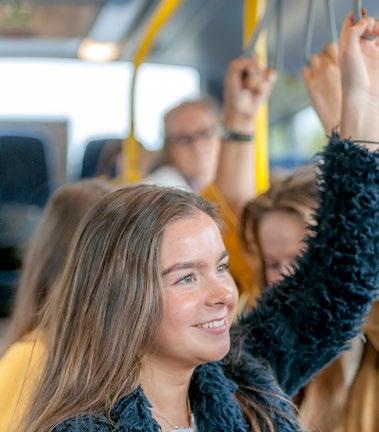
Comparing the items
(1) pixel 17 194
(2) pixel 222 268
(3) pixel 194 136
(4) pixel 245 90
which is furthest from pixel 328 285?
(1) pixel 17 194

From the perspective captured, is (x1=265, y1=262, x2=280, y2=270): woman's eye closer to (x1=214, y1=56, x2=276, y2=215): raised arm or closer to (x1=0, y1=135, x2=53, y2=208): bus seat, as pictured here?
(x1=214, y1=56, x2=276, y2=215): raised arm

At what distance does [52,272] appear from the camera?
6.48ft

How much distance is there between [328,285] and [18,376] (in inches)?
20.8

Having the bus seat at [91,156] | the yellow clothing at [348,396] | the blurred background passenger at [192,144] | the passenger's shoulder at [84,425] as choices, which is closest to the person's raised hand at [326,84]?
the yellow clothing at [348,396]

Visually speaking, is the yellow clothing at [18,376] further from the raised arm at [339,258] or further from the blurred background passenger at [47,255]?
the raised arm at [339,258]

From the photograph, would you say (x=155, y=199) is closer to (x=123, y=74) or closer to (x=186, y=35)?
(x=186, y=35)

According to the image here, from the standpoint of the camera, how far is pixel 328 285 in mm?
1602

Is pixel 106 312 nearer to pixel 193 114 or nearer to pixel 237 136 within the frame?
pixel 237 136

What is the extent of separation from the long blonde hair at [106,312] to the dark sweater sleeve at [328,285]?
0.80 feet

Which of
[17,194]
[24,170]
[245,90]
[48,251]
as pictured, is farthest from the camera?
[24,170]

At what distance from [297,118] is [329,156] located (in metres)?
3.86

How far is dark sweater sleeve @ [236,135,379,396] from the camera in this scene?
1.55 metres

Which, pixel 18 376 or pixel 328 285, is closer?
pixel 328 285

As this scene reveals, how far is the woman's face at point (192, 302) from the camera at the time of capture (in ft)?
4.56
